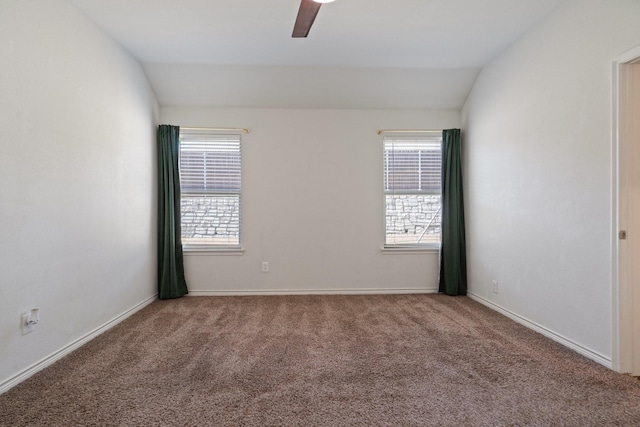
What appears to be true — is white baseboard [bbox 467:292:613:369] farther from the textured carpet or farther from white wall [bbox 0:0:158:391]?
white wall [bbox 0:0:158:391]

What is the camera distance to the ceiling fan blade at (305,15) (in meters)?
1.89

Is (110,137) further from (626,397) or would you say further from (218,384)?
(626,397)

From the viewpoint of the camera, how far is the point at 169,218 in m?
3.86

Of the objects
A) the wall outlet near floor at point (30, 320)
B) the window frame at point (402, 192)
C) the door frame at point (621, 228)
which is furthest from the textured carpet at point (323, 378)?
the window frame at point (402, 192)

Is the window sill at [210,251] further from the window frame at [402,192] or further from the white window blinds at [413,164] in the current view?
the white window blinds at [413,164]

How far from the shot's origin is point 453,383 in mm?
1937

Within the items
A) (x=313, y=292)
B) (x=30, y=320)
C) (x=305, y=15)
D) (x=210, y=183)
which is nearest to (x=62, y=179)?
(x=30, y=320)

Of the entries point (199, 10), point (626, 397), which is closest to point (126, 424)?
point (626, 397)

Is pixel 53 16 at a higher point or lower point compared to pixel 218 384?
higher

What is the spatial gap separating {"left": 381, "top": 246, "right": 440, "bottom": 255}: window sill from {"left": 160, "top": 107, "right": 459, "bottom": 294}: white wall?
5 cm

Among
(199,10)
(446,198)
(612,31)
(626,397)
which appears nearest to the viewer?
(626,397)

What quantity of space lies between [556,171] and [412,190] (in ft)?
5.69

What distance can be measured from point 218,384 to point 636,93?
9.87ft

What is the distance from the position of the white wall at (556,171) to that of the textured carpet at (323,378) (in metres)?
0.36
